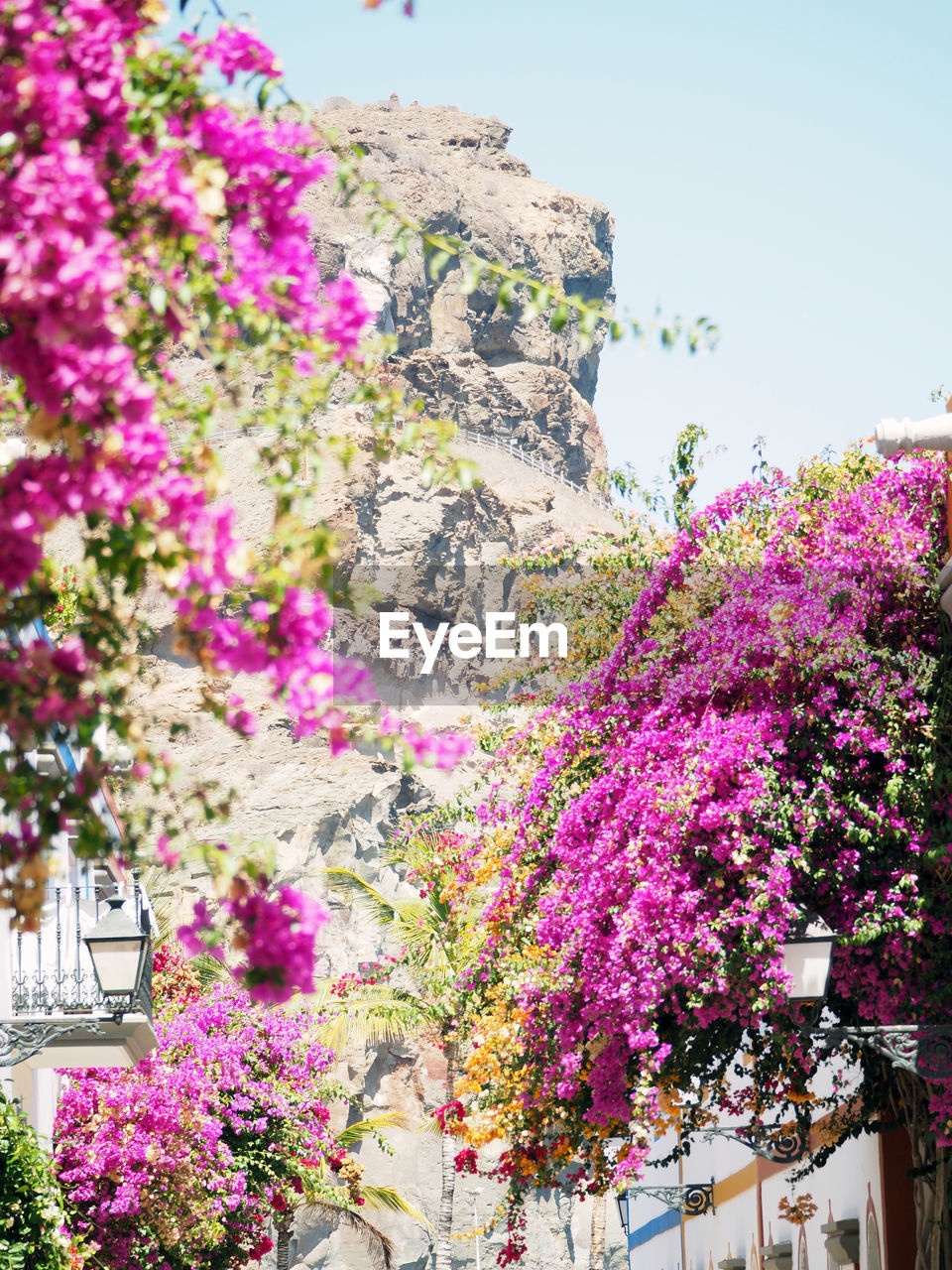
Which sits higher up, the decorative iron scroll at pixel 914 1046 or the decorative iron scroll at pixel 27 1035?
the decorative iron scroll at pixel 914 1046

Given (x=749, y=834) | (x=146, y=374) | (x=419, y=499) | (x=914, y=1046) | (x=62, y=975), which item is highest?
(x=419, y=499)

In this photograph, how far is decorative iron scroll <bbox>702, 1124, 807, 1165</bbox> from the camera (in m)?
12.6

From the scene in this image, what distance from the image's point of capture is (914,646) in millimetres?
10367

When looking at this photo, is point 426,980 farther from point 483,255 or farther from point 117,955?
point 483,255

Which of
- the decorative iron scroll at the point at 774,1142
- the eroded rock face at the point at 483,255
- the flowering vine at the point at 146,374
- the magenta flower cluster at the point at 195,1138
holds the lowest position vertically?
the magenta flower cluster at the point at 195,1138

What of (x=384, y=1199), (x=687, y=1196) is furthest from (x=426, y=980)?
(x=384, y=1199)

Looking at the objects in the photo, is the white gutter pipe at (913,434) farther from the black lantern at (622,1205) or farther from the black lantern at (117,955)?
the black lantern at (622,1205)

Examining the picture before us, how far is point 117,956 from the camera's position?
10.6 m

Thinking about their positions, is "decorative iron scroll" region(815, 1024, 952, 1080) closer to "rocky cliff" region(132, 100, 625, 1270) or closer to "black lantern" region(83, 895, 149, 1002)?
"rocky cliff" region(132, 100, 625, 1270)

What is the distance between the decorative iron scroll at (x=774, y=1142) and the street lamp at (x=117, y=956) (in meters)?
5.29

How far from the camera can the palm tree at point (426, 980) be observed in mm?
25969

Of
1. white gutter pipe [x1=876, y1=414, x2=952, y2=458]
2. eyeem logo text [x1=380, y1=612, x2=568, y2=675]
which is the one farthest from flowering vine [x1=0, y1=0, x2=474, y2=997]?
eyeem logo text [x1=380, y1=612, x2=568, y2=675]

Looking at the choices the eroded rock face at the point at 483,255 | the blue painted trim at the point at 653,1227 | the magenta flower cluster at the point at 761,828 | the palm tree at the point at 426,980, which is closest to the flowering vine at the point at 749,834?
the magenta flower cluster at the point at 761,828

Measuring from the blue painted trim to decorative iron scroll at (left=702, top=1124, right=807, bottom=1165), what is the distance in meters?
11.2
